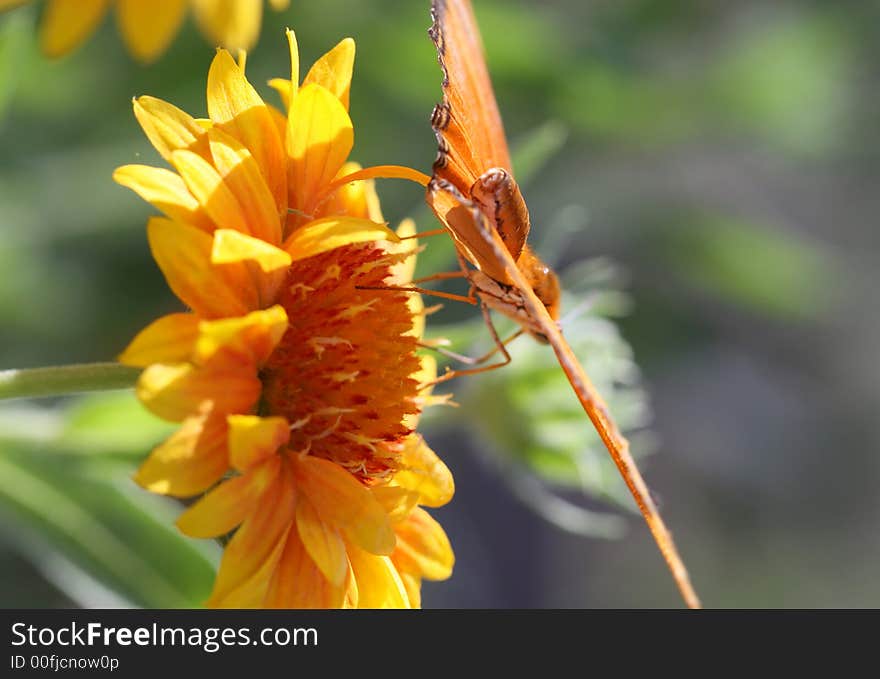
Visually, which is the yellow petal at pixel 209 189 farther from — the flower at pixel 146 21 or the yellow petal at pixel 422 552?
the yellow petal at pixel 422 552

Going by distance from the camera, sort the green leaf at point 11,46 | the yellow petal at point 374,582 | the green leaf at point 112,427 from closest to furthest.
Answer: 1. the yellow petal at point 374,582
2. the green leaf at point 11,46
3. the green leaf at point 112,427

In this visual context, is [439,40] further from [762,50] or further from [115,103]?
[762,50]

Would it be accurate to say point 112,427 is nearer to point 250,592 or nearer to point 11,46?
point 11,46

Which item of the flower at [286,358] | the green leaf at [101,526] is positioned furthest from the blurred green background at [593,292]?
the flower at [286,358]

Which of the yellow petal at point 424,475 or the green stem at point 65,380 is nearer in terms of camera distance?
the green stem at point 65,380

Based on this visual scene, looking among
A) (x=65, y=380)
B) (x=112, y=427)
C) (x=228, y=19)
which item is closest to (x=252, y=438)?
(x=65, y=380)
